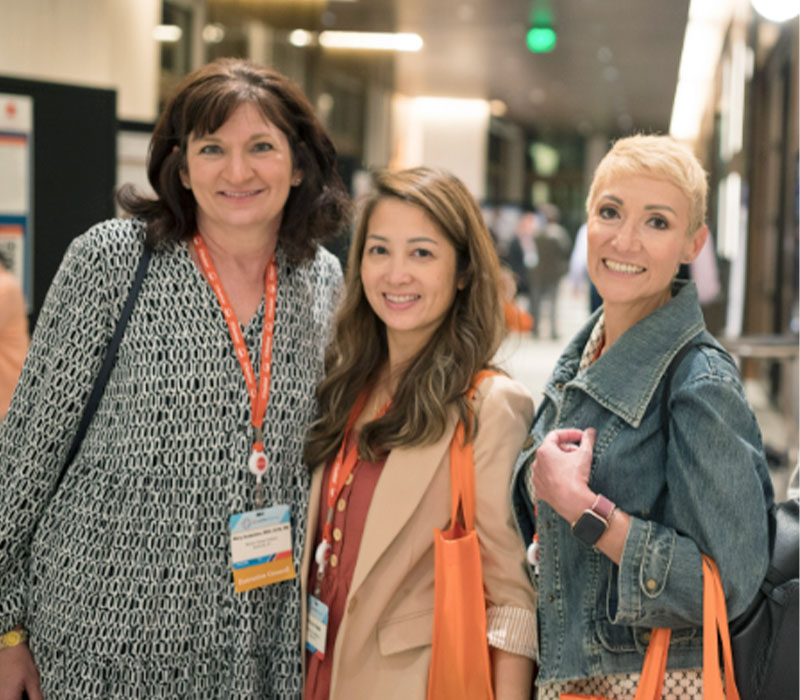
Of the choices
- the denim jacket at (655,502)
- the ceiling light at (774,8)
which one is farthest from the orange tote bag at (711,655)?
the ceiling light at (774,8)

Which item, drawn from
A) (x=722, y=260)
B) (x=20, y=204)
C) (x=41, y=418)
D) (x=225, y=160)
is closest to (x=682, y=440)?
(x=225, y=160)

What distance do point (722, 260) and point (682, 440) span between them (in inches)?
238

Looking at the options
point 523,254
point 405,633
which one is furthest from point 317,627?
point 523,254

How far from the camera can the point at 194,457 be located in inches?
74.0

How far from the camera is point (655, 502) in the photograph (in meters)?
1.57

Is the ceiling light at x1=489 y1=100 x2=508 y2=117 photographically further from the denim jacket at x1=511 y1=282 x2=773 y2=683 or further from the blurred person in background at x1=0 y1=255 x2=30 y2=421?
the denim jacket at x1=511 y1=282 x2=773 y2=683

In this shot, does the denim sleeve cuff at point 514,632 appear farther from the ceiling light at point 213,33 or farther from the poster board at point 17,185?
the ceiling light at point 213,33

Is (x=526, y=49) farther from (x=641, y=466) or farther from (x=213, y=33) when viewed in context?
(x=641, y=466)

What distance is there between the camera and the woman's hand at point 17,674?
1.94 metres

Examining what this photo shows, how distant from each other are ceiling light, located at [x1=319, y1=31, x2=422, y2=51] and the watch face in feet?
26.9

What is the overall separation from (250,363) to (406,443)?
0.40 m

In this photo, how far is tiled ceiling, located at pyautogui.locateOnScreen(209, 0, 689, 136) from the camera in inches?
336

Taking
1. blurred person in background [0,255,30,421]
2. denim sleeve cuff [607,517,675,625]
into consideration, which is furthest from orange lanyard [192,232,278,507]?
blurred person in background [0,255,30,421]

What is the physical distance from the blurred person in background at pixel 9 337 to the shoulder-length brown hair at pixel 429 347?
4.48 feet
